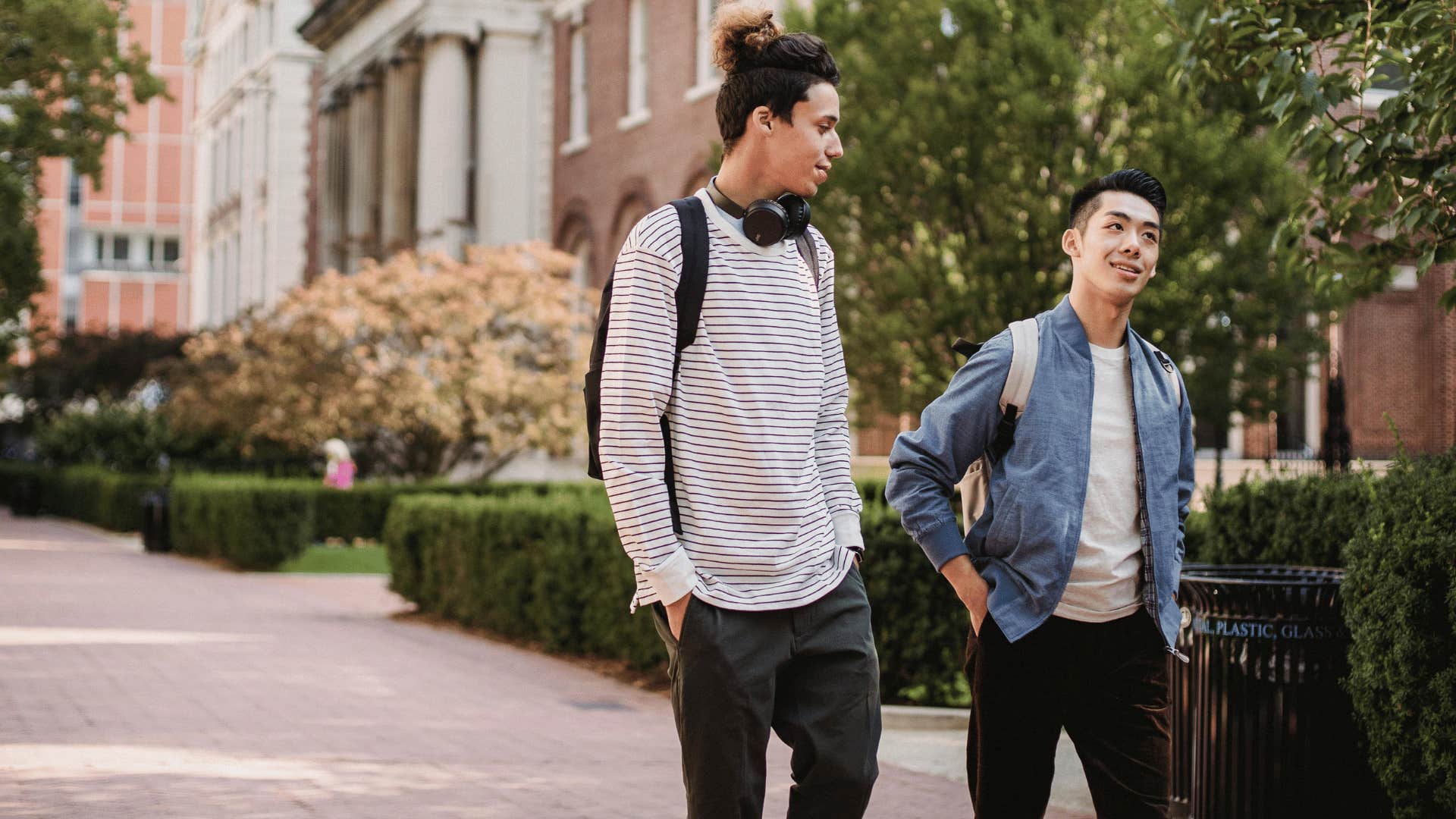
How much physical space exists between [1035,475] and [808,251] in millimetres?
742

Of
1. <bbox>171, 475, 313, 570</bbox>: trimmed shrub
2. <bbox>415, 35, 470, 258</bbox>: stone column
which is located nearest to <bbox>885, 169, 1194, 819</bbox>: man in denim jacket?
<bbox>171, 475, 313, 570</bbox>: trimmed shrub

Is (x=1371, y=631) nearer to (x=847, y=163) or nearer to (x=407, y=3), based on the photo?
(x=847, y=163)

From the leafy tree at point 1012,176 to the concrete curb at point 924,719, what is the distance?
22.6ft

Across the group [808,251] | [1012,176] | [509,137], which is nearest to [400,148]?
[509,137]

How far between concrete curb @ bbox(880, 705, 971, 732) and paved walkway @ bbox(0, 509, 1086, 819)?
2.80 ft

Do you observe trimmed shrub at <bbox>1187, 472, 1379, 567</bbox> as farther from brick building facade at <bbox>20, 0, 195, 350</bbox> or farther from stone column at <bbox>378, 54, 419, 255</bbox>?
brick building facade at <bbox>20, 0, 195, 350</bbox>

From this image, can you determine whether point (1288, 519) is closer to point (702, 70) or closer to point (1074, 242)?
point (1074, 242)

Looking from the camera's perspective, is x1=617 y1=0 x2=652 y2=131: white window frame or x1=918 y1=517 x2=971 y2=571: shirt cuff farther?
x1=617 y1=0 x2=652 y2=131: white window frame

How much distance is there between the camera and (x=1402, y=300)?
25125 mm

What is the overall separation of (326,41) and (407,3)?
927cm

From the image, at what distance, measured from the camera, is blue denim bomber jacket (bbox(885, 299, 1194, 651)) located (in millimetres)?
3939

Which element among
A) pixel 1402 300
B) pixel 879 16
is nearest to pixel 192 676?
pixel 879 16

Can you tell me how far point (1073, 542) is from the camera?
12.9 ft

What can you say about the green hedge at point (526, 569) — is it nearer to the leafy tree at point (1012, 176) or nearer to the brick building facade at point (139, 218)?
the leafy tree at point (1012, 176)
